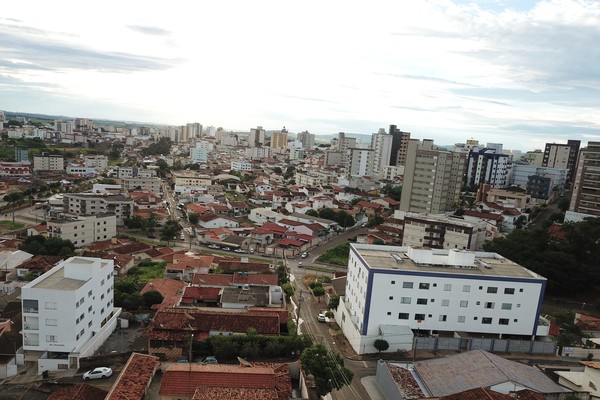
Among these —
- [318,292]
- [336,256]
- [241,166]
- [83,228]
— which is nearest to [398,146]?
[241,166]

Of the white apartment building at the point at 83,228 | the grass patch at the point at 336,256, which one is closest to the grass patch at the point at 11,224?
the white apartment building at the point at 83,228

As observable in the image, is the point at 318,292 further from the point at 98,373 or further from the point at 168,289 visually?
the point at 98,373

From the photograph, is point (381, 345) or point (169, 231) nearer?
point (381, 345)

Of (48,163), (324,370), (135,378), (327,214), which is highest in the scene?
(324,370)

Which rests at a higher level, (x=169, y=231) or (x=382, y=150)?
(x=382, y=150)

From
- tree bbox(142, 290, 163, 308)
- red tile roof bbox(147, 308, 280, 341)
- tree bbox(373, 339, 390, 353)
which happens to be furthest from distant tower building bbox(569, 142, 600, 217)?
tree bbox(142, 290, 163, 308)

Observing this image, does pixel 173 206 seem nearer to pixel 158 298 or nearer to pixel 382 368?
pixel 158 298

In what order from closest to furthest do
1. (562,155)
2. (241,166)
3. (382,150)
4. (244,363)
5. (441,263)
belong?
(244,363) < (441,263) < (562,155) < (241,166) < (382,150)
